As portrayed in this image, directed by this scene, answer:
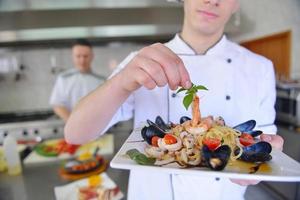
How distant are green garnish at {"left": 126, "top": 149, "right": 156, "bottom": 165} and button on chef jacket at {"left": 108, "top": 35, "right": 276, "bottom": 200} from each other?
196mm

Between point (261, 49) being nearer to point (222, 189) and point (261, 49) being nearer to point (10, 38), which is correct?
point (222, 189)

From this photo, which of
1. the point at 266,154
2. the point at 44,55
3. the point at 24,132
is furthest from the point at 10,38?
the point at 266,154

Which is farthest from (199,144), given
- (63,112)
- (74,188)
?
(63,112)

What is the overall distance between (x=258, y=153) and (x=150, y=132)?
0.57 ft

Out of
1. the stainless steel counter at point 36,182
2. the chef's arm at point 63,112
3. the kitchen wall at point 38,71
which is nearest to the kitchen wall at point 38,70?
the kitchen wall at point 38,71

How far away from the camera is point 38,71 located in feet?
8.80

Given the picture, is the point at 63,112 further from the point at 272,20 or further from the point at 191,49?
the point at 272,20

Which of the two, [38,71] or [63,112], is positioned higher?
[38,71]

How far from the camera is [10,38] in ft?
6.81

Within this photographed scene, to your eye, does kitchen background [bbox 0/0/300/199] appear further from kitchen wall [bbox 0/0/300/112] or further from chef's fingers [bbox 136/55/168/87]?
chef's fingers [bbox 136/55/168/87]

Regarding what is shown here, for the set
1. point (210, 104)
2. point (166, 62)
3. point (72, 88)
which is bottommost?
point (72, 88)

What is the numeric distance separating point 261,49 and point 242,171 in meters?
1.99

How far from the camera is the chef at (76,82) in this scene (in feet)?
6.63

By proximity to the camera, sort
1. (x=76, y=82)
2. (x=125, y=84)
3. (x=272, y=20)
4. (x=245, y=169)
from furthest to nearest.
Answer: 1. (x=76, y=82)
2. (x=272, y=20)
3. (x=125, y=84)
4. (x=245, y=169)
